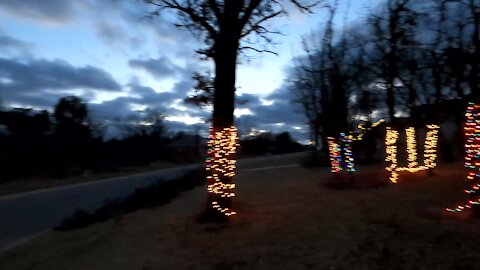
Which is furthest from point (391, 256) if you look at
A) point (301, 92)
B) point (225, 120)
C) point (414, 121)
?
point (301, 92)

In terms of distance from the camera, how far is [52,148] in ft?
107

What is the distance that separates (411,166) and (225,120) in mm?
7564

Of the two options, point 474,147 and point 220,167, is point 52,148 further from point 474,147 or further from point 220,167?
point 474,147

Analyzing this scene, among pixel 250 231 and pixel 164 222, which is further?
pixel 164 222

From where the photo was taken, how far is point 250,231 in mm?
8750

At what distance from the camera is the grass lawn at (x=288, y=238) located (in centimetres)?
661

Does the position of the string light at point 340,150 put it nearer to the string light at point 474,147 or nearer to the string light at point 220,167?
the string light at point 220,167

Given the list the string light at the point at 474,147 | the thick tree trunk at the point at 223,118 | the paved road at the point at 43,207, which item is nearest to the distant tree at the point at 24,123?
the paved road at the point at 43,207

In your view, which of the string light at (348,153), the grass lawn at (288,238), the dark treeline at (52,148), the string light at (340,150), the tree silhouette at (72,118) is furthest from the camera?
the tree silhouette at (72,118)

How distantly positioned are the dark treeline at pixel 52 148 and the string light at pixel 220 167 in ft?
73.0

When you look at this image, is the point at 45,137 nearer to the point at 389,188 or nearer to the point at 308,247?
the point at 389,188

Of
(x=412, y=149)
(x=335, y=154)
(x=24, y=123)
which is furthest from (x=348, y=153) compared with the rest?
(x=24, y=123)

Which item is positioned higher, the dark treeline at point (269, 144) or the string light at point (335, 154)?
the dark treeline at point (269, 144)

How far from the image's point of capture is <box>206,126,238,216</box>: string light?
10031 mm
